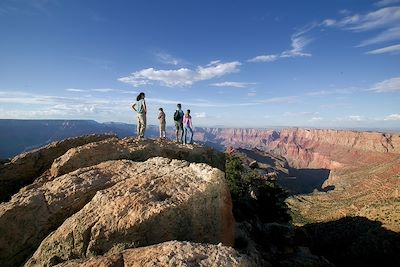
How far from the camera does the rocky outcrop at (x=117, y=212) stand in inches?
413

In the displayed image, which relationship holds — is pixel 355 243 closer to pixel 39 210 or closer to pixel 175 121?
pixel 175 121

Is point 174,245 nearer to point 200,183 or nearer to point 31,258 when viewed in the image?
point 200,183

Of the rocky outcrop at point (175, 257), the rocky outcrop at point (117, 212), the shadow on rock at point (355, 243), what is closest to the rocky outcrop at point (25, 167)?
the rocky outcrop at point (117, 212)

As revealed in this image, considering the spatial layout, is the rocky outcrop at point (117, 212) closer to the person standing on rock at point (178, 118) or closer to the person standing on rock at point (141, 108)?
the person standing on rock at point (141, 108)

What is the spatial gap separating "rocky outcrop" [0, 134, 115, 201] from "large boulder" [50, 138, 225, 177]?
2.91 metres

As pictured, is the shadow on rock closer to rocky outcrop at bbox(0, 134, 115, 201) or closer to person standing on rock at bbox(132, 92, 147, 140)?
person standing on rock at bbox(132, 92, 147, 140)

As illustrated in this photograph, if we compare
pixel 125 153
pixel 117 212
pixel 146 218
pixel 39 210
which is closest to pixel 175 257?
pixel 146 218

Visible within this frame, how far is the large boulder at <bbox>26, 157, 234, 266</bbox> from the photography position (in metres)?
10.4

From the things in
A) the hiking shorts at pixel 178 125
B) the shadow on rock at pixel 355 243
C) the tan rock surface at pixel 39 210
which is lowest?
the shadow on rock at pixel 355 243

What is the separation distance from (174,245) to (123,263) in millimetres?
1353

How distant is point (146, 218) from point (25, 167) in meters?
11.7

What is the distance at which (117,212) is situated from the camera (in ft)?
35.7

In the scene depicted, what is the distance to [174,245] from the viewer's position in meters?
8.52

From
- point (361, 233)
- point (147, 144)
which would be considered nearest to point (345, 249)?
point (361, 233)
